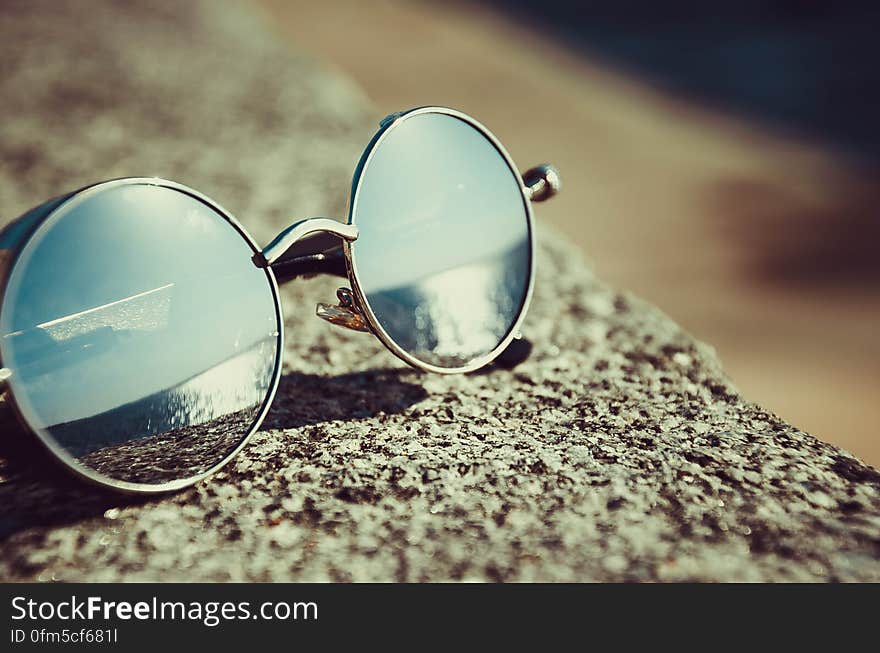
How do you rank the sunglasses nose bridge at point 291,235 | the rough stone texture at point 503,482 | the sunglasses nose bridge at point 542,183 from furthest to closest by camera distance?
the sunglasses nose bridge at point 542,183, the sunglasses nose bridge at point 291,235, the rough stone texture at point 503,482

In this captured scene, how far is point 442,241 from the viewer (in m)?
1.04

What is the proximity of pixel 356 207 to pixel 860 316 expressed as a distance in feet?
8.21

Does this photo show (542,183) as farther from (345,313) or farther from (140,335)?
(140,335)

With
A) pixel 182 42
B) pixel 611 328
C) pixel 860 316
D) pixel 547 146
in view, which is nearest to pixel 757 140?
pixel 547 146

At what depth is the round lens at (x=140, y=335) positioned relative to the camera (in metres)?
0.72

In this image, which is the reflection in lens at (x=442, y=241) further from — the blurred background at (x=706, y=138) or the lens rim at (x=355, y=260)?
the blurred background at (x=706, y=138)

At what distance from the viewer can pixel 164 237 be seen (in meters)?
0.82

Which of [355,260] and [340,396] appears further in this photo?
[340,396]

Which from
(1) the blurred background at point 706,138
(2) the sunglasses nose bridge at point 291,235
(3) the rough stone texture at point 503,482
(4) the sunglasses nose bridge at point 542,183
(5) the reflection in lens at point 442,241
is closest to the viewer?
(3) the rough stone texture at point 503,482

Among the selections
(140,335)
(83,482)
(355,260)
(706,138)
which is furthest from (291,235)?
(706,138)

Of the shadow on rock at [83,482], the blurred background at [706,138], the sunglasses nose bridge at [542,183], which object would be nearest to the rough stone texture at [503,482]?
the shadow on rock at [83,482]

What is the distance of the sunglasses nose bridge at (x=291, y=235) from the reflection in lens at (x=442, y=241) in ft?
0.16

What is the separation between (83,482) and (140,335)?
160mm
